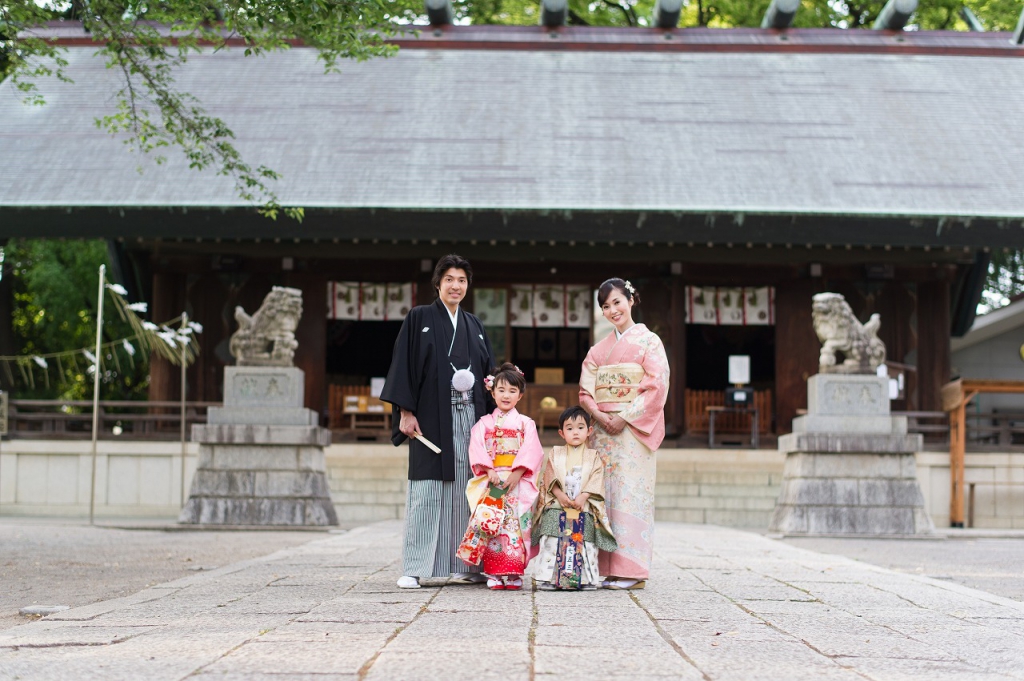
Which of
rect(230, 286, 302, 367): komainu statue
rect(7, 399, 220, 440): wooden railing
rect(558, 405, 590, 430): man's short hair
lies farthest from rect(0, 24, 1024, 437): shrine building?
rect(558, 405, 590, 430): man's short hair

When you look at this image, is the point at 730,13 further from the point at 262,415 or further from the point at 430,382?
the point at 430,382

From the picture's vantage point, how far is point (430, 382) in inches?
225

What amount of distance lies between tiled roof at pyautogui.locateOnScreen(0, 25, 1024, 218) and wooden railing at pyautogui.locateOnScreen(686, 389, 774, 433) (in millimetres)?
3022

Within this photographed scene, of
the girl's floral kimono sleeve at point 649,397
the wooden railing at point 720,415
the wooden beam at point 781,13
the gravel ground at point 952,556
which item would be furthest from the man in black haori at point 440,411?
the wooden beam at point 781,13

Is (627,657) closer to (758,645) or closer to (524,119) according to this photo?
(758,645)

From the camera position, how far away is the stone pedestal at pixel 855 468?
11422 mm

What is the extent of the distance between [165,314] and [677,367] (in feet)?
24.1

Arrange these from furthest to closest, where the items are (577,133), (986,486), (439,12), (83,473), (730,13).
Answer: (730,13), (439,12), (577,133), (83,473), (986,486)

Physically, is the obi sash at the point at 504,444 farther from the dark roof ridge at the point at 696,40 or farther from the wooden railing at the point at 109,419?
the dark roof ridge at the point at 696,40

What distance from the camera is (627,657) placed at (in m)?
3.46

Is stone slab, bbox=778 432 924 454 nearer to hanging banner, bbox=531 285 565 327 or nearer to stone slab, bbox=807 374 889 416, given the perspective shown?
stone slab, bbox=807 374 889 416

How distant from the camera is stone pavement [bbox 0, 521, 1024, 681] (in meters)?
3.30

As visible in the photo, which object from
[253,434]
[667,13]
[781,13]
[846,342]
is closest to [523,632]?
[253,434]

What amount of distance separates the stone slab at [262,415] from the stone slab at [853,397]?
5.21m
